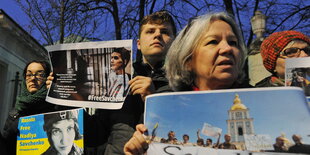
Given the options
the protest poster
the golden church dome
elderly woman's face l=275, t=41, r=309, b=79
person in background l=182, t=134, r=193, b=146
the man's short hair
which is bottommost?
person in background l=182, t=134, r=193, b=146

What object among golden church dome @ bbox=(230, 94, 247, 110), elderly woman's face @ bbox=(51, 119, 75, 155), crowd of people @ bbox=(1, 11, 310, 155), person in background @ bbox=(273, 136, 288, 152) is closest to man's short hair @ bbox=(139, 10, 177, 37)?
crowd of people @ bbox=(1, 11, 310, 155)

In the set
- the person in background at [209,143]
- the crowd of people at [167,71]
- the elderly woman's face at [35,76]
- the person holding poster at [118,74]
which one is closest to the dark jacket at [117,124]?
the crowd of people at [167,71]

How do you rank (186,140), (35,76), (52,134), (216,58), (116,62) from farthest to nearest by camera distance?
(35,76) → (52,134) → (116,62) → (216,58) → (186,140)

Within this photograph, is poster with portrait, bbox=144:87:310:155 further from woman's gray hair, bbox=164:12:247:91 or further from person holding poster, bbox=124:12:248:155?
woman's gray hair, bbox=164:12:247:91

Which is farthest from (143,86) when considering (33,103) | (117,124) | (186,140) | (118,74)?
(33,103)

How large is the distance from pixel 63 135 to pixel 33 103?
0.48m

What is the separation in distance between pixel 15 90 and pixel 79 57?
9105 mm

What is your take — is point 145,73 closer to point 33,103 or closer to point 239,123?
point 33,103

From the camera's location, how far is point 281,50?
162 cm

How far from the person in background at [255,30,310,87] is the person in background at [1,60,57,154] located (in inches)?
55.9

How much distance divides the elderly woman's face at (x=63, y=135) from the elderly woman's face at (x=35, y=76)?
47cm

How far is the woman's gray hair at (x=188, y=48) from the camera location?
1.19 meters

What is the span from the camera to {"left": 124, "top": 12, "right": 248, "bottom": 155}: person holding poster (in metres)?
1.09

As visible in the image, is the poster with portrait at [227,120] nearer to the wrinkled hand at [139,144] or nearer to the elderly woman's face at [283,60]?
the wrinkled hand at [139,144]
